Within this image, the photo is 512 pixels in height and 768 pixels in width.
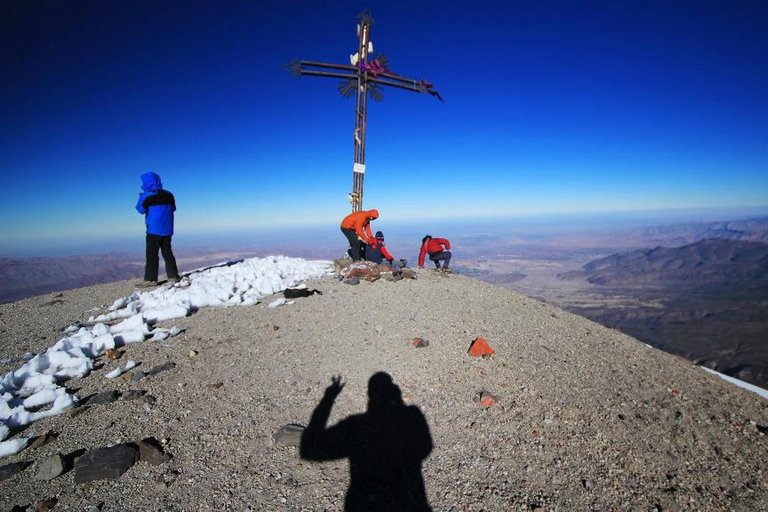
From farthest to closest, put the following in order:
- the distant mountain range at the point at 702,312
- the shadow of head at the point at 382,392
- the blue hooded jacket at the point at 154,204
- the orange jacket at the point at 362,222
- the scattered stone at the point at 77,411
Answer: the distant mountain range at the point at 702,312
the orange jacket at the point at 362,222
the blue hooded jacket at the point at 154,204
the shadow of head at the point at 382,392
the scattered stone at the point at 77,411

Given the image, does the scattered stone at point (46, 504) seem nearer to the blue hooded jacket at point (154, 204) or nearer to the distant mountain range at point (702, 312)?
the blue hooded jacket at point (154, 204)

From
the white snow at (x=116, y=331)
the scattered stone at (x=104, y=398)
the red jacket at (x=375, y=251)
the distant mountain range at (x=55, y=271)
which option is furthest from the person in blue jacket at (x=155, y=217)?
the distant mountain range at (x=55, y=271)

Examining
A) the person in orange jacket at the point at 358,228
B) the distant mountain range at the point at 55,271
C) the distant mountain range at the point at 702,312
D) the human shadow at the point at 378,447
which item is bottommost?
the distant mountain range at the point at 702,312

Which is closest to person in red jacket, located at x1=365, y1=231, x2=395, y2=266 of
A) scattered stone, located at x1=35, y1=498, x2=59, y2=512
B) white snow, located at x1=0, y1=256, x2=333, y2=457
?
white snow, located at x1=0, y1=256, x2=333, y2=457

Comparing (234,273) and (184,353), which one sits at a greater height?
(234,273)

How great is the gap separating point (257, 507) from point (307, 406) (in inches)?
57.6

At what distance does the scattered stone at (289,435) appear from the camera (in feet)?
11.9

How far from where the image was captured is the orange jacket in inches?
450

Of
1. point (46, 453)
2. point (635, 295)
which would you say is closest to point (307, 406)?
point (46, 453)

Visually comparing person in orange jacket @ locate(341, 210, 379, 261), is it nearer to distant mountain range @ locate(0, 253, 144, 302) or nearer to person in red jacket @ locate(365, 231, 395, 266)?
person in red jacket @ locate(365, 231, 395, 266)

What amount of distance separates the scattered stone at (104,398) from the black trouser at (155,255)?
19.8ft

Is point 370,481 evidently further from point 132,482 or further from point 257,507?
point 132,482

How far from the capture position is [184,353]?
18.0ft

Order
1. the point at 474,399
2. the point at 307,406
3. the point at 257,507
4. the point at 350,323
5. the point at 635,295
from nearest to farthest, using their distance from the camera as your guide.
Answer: the point at 257,507
the point at 307,406
the point at 474,399
the point at 350,323
the point at 635,295
